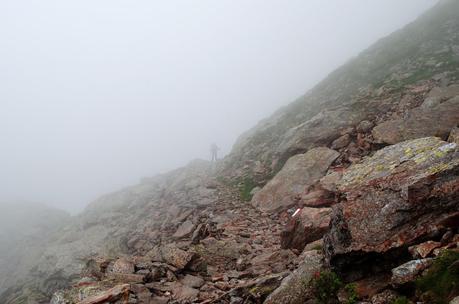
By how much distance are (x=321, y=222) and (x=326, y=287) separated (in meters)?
5.59

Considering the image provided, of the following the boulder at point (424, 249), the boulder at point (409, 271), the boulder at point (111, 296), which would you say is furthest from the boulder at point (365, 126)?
the boulder at point (111, 296)

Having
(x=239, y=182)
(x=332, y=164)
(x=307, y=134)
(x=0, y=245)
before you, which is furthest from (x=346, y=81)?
(x=0, y=245)

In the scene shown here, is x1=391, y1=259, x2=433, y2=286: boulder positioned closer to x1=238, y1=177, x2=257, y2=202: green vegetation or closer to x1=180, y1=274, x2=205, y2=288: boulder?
x1=180, y1=274, x2=205, y2=288: boulder

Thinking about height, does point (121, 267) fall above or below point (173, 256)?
above

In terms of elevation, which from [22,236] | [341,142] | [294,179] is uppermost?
[22,236]

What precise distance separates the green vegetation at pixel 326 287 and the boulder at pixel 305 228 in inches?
198

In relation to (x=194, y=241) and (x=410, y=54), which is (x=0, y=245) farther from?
(x=410, y=54)

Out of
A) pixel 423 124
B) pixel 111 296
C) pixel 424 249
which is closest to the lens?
pixel 424 249

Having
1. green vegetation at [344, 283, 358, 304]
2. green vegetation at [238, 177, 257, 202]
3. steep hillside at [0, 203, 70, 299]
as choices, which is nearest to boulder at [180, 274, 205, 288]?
green vegetation at [344, 283, 358, 304]

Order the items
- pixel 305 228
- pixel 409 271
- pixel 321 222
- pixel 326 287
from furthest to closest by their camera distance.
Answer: pixel 305 228 < pixel 321 222 < pixel 326 287 < pixel 409 271

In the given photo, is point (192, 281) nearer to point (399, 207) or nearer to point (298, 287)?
point (298, 287)

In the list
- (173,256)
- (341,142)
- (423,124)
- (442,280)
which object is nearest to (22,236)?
(173,256)

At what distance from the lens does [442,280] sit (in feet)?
20.6

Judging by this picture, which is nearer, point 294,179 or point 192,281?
point 192,281
